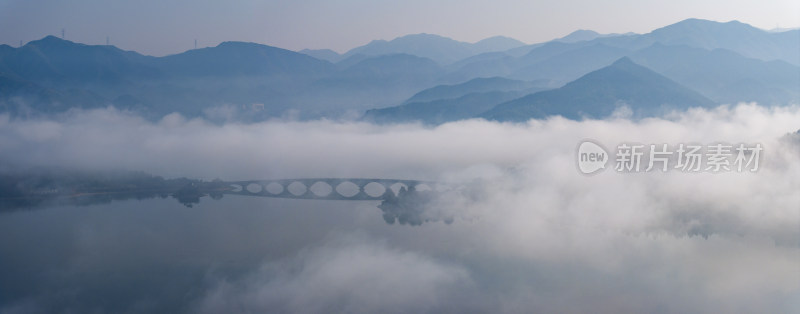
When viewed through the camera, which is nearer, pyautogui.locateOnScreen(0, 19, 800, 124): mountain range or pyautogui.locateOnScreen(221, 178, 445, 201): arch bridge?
pyautogui.locateOnScreen(221, 178, 445, 201): arch bridge

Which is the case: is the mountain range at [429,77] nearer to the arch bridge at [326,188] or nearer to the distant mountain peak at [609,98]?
the distant mountain peak at [609,98]

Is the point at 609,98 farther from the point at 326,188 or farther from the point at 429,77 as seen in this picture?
the point at 429,77

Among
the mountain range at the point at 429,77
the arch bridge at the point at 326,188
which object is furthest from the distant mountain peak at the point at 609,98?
the arch bridge at the point at 326,188

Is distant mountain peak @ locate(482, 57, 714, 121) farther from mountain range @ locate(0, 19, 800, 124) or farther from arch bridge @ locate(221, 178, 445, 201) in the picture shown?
arch bridge @ locate(221, 178, 445, 201)

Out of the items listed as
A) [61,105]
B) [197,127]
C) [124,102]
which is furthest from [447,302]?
[124,102]

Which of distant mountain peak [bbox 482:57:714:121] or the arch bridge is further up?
distant mountain peak [bbox 482:57:714:121]

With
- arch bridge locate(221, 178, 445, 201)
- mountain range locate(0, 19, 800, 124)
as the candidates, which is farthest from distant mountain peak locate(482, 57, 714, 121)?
arch bridge locate(221, 178, 445, 201)

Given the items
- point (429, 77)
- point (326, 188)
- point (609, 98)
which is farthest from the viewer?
point (429, 77)

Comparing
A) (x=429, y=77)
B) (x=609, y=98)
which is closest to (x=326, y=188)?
(x=609, y=98)
